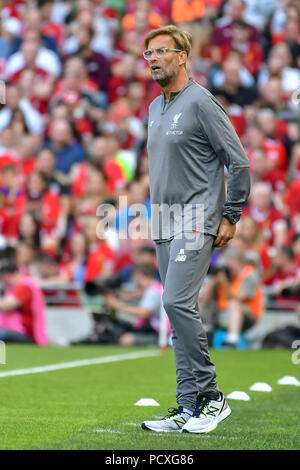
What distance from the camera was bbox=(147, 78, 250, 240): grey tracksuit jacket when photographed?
595cm

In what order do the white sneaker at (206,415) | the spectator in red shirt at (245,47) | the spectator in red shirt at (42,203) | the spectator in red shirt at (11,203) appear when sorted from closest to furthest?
the white sneaker at (206,415), the spectator in red shirt at (42,203), the spectator in red shirt at (11,203), the spectator in red shirt at (245,47)

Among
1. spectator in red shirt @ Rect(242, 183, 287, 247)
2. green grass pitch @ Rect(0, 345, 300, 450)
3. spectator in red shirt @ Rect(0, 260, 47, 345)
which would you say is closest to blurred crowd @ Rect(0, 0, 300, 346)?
spectator in red shirt @ Rect(242, 183, 287, 247)

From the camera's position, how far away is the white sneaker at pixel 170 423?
587 centimetres

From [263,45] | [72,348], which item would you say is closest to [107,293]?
[72,348]

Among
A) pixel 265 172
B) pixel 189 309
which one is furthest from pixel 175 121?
pixel 265 172

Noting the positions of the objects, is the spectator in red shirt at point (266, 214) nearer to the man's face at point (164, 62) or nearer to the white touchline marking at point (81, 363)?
the white touchline marking at point (81, 363)

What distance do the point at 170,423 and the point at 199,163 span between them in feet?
5.06

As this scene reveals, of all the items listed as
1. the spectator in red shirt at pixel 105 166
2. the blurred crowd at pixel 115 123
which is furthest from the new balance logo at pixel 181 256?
the spectator in red shirt at pixel 105 166

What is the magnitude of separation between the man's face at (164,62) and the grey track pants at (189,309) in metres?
0.99

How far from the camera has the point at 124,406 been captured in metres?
7.18

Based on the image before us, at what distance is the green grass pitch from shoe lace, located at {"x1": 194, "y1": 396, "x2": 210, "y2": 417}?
0.48ft

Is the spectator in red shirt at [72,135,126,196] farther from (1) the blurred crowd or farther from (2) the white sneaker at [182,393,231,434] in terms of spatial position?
(2) the white sneaker at [182,393,231,434]

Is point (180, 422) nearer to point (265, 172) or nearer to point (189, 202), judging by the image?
point (189, 202)

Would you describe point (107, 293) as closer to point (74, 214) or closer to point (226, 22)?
point (74, 214)
